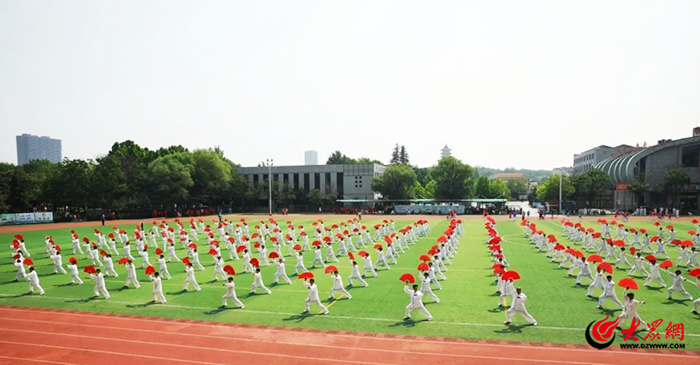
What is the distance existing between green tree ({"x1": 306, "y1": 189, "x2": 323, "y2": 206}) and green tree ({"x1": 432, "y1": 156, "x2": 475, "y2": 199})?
19.3m

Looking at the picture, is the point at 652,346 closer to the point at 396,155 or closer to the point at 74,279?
the point at 74,279

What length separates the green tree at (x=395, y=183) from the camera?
2719 inches

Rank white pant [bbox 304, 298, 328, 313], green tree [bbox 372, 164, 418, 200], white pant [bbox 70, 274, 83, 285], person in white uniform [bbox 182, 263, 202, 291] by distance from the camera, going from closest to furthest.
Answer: white pant [bbox 304, 298, 328, 313], person in white uniform [bbox 182, 263, 202, 291], white pant [bbox 70, 274, 83, 285], green tree [bbox 372, 164, 418, 200]

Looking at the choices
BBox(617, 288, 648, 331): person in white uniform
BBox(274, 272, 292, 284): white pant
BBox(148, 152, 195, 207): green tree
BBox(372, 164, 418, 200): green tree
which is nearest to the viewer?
BBox(617, 288, 648, 331): person in white uniform

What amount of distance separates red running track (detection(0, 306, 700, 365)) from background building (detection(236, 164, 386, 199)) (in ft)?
197

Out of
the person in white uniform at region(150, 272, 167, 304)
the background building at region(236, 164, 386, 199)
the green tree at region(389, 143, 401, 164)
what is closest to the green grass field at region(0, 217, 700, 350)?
the person in white uniform at region(150, 272, 167, 304)

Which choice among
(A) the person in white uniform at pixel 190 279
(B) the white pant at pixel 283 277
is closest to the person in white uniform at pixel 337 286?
(B) the white pant at pixel 283 277

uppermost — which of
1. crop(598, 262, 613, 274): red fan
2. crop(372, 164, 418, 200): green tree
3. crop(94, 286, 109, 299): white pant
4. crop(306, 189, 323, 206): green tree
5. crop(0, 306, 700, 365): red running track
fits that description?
crop(372, 164, 418, 200): green tree

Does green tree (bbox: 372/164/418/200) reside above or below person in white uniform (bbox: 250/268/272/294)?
above

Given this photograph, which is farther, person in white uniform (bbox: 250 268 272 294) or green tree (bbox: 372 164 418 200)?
green tree (bbox: 372 164 418 200)

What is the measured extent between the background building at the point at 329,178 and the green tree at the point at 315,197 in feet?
7.00

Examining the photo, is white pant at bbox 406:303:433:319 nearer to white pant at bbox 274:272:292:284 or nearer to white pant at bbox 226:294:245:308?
white pant at bbox 226:294:245:308

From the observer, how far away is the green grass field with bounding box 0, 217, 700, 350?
11609 mm

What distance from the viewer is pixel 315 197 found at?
69750mm
